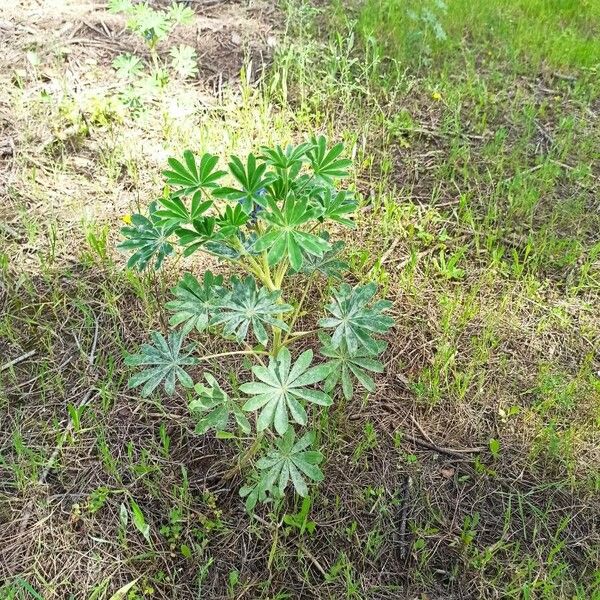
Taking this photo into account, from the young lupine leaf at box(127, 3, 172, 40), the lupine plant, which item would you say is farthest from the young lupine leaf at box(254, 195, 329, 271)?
the young lupine leaf at box(127, 3, 172, 40)

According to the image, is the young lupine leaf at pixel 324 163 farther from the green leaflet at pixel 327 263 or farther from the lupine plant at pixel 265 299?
the green leaflet at pixel 327 263

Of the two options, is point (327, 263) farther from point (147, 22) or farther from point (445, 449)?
point (147, 22)

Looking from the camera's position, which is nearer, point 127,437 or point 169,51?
point 127,437

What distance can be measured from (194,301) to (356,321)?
1.57ft

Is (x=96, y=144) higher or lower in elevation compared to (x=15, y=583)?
higher

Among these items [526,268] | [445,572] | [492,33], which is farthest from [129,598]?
[492,33]

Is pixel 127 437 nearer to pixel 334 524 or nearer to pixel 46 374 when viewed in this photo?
pixel 46 374

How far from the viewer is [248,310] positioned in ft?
5.26

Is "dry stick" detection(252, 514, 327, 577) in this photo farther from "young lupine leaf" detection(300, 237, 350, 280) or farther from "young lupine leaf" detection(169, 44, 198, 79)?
"young lupine leaf" detection(169, 44, 198, 79)

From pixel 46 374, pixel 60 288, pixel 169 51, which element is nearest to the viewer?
pixel 46 374

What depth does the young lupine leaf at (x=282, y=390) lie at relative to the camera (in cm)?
154

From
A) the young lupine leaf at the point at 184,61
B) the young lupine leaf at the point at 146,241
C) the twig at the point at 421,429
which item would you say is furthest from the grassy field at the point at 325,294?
the young lupine leaf at the point at 146,241

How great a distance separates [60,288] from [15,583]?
1112mm

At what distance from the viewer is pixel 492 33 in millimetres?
3867
